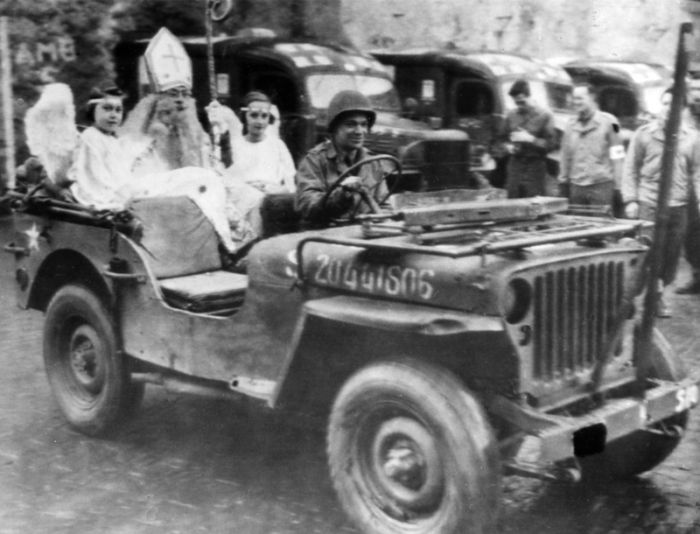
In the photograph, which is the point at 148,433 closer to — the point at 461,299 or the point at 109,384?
the point at 109,384

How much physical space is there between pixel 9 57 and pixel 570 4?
8130 mm

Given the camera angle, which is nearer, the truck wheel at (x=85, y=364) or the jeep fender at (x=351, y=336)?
the jeep fender at (x=351, y=336)

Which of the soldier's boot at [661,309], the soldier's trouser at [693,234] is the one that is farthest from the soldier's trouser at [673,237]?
the soldier's boot at [661,309]

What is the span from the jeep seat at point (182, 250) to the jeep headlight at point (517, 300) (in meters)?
1.72

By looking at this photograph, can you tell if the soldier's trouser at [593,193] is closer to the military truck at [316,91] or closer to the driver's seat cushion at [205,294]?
the military truck at [316,91]

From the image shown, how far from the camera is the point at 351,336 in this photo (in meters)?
3.77

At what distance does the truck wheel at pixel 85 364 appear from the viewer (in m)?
4.92

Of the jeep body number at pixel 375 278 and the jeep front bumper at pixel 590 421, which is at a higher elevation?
the jeep body number at pixel 375 278

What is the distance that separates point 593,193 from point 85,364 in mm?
4763

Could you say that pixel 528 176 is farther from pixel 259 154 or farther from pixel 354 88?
pixel 354 88

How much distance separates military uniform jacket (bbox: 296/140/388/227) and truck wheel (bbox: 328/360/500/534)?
1032mm

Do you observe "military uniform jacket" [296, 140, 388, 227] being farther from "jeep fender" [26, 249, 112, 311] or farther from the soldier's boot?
the soldier's boot

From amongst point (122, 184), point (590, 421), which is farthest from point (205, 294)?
point (590, 421)

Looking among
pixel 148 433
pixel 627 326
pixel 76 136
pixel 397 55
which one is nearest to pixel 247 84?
→ pixel 397 55
